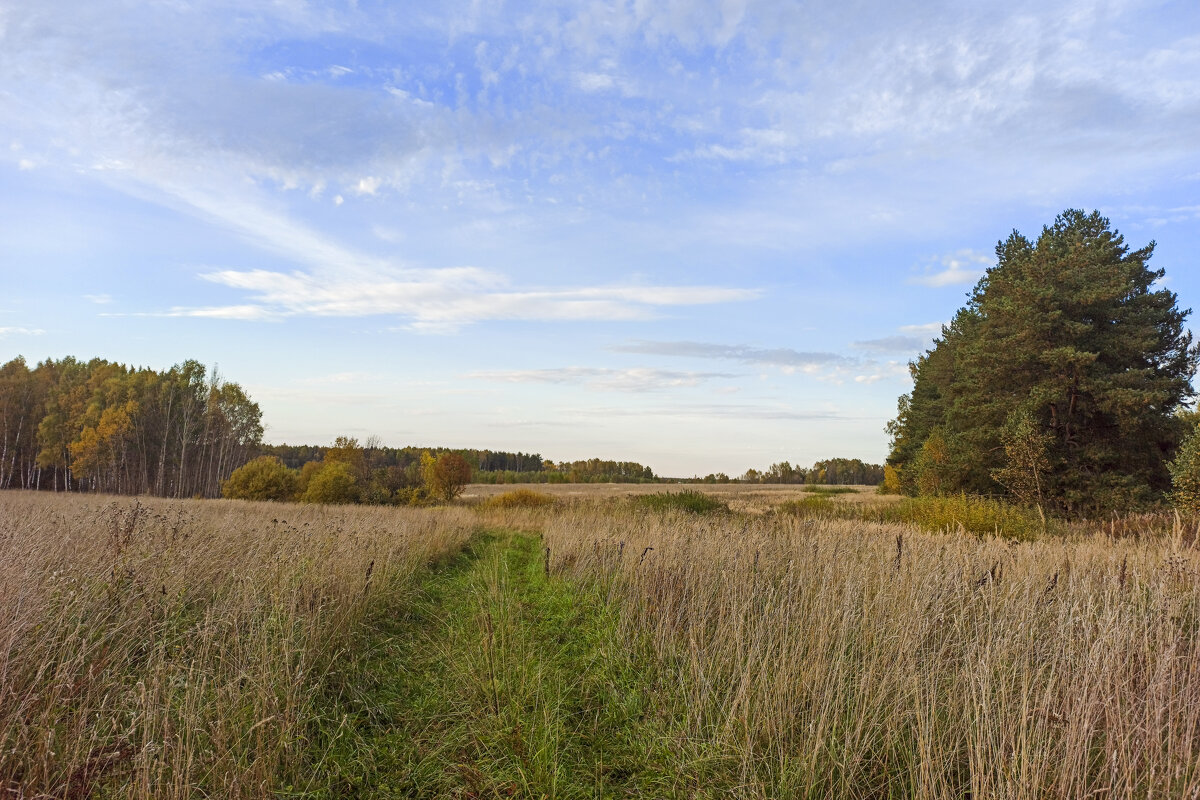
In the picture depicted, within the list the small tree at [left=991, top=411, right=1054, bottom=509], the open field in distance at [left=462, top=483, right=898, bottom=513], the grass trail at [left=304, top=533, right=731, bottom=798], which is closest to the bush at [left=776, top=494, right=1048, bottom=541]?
the small tree at [left=991, top=411, right=1054, bottom=509]

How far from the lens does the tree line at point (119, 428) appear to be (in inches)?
1978

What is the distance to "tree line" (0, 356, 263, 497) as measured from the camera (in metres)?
50.2

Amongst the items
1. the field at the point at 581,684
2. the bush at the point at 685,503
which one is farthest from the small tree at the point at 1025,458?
the field at the point at 581,684

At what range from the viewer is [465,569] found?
12.0 m

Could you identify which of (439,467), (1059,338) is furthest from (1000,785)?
(439,467)

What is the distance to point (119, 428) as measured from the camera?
159ft

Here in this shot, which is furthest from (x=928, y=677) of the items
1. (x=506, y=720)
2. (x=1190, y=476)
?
(x=1190, y=476)

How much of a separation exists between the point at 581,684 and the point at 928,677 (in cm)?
263

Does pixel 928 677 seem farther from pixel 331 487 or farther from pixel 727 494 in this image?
pixel 727 494

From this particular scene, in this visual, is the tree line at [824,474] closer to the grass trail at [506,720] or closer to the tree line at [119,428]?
the tree line at [119,428]

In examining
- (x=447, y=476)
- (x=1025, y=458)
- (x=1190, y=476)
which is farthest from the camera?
(x=447, y=476)

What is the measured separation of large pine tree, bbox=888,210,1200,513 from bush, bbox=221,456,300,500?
132 ft

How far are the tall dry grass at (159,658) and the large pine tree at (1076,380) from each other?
23.9 m

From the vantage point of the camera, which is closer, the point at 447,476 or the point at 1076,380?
the point at 1076,380
